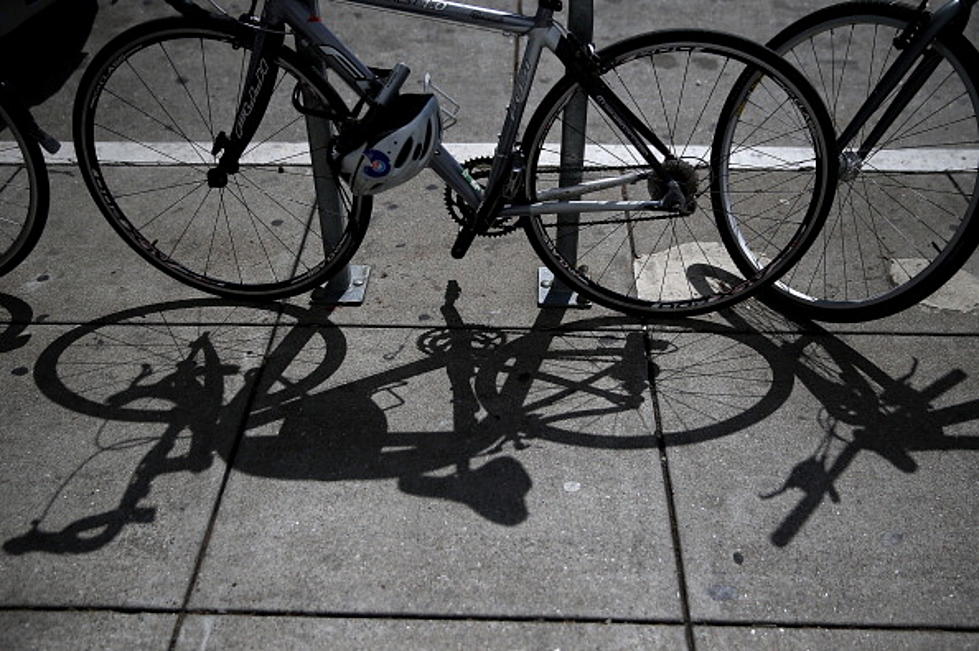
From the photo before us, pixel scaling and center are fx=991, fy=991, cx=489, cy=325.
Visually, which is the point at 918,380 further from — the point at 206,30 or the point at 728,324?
the point at 206,30

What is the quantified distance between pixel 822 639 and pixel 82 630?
1985 millimetres

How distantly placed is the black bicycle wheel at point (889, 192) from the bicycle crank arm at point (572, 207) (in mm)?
618

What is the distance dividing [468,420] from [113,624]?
4.05ft

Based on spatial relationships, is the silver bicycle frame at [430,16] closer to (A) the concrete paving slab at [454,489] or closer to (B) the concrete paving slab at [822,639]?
(A) the concrete paving slab at [454,489]

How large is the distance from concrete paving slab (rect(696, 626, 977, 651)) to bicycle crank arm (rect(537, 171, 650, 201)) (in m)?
1.55

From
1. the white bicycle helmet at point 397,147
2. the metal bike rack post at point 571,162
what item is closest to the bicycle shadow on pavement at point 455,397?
the metal bike rack post at point 571,162

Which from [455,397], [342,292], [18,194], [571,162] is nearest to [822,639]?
[455,397]

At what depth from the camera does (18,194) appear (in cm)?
430

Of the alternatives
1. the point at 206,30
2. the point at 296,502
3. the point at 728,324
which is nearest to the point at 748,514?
the point at 728,324

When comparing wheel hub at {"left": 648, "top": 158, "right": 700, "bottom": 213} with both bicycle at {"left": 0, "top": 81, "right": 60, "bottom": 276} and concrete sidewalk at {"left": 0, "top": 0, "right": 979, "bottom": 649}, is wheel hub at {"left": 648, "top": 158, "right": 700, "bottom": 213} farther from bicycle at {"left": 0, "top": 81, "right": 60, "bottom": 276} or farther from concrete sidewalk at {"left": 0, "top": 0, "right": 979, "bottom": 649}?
bicycle at {"left": 0, "top": 81, "right": 60, "bottom": 276}

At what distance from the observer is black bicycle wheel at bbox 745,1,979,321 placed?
3352mm

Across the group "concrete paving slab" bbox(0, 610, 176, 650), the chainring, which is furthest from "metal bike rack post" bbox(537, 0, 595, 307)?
"concrete paving slab" bbox(0, 610, 176, 650)

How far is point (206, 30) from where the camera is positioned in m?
3.23

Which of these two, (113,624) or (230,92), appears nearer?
(113,624)
